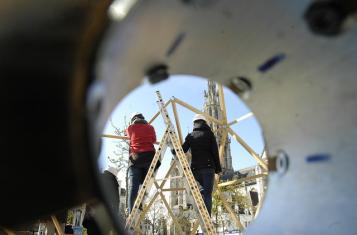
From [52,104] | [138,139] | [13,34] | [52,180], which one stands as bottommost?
[52,180]

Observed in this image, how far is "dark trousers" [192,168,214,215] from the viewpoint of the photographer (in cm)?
277

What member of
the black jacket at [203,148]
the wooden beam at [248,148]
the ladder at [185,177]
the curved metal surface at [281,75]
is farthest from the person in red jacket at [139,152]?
the curved metal surface at [281,75]

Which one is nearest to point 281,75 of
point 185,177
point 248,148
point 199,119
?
point 185,177

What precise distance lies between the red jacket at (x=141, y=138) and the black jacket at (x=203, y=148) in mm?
→ 323

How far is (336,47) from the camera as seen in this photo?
0.76 metres

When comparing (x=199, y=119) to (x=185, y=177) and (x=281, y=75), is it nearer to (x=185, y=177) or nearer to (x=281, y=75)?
(x=185, y=177)

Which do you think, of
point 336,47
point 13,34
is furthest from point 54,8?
point 336,47

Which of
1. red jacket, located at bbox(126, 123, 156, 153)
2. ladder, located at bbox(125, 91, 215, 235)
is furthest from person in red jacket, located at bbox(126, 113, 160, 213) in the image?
ladder, located at bbox(125, 91, 215, 235)

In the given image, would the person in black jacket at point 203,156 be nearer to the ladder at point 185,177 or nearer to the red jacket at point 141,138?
the ladder at point 185,177

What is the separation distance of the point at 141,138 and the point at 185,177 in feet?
1.91

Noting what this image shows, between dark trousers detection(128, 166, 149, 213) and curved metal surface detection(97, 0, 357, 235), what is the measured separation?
1.94 metres

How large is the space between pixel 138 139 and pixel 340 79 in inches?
94.0

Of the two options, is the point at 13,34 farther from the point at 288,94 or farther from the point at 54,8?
the point at 288,94

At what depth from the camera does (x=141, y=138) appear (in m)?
3.07
